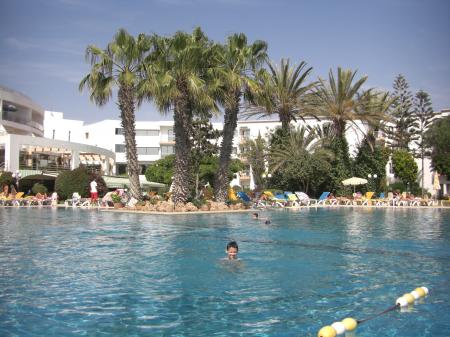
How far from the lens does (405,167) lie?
197 ft

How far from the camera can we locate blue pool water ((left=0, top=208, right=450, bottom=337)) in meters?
6.82

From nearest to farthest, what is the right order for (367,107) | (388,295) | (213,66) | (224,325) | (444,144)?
(224,325)
(388,295)
(213,66)
(367,107)
(444,144)

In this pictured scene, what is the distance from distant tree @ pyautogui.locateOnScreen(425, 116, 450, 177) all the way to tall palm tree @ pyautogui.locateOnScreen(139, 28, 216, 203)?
3807 centimetres

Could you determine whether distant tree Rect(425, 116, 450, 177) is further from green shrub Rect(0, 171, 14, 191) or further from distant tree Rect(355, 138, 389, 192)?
green shrub Rect(0, 171, 14, 191)

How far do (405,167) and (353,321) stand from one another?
188 feet

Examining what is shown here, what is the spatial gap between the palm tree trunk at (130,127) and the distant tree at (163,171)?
2556 centimetres

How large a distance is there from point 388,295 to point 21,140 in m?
39.9

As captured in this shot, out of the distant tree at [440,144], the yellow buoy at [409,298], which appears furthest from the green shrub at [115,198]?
the distant tree at [440,144]

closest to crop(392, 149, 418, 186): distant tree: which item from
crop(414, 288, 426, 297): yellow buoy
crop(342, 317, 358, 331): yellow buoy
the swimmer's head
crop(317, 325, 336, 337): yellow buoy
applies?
the swimmer's head

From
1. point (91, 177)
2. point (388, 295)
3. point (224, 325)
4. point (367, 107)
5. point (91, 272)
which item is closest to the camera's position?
point (224, 325)

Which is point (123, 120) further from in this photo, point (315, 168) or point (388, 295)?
point (388, 295)

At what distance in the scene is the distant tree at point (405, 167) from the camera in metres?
60.0

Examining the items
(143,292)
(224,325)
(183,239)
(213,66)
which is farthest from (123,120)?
(224,325)

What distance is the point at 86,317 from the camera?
7062mm
